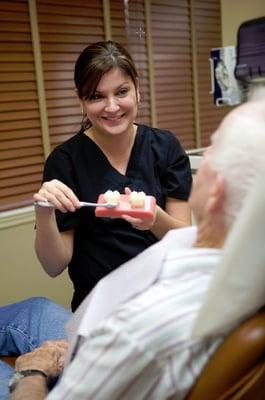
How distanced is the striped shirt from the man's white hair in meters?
0.10

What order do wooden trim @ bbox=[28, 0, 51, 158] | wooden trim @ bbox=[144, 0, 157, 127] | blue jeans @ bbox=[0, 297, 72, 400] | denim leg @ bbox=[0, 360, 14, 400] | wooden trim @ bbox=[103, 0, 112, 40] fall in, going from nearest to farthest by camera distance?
1. denim leg @ bbox=[0, 360, 14, 400]
2. blue jeans @ bbox=[0, 297, 72, 400]
3. wooden trim @ bbox=[28, 0, 51, 158]
4. wooden trim @ bbox=[103, 0, 112, 40]
5. wooden trim @ bbox=[144, 0, 157, 127]

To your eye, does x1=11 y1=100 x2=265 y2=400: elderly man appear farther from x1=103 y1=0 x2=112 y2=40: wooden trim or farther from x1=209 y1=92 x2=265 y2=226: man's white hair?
x1=103 y1=0 x2=112 y2=40: wooden trim

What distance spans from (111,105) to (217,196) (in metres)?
0.64

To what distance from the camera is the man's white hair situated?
664 millimetres

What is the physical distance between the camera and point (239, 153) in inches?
26.5

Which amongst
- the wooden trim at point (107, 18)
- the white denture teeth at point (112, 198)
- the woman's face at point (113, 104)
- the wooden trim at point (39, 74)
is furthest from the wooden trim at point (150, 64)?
the white denture teeth at point (112, 198)

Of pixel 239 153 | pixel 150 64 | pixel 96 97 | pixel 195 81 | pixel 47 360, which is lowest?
pixel 47 360

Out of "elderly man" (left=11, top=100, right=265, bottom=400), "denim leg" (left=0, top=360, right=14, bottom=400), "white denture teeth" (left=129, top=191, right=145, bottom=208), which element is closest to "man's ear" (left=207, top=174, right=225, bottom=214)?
"elderly man" (left=11, top=100, right=265, bottom=400)

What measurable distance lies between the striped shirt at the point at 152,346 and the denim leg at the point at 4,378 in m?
0.59

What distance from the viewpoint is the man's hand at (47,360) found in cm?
115

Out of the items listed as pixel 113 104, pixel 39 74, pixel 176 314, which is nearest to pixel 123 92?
pixel 113 104

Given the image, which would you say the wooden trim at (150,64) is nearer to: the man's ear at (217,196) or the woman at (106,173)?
the woman at (106,173)

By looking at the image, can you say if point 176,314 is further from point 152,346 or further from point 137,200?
point 137,200

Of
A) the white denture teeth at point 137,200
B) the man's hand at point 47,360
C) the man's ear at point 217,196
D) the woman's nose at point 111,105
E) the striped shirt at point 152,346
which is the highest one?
the woman's nose at point 111,105
